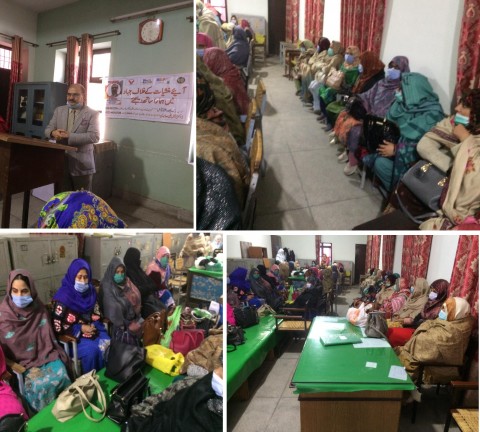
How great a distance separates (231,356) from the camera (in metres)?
1.32

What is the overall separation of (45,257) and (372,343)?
122cm

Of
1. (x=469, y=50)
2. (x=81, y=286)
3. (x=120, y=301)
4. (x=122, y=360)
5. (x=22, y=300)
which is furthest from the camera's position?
(x=120, y=301)

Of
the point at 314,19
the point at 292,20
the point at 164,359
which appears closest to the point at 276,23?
the point at 292,20

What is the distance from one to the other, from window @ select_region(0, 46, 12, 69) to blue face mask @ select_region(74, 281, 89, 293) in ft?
2.88

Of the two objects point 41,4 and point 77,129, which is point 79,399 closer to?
point 77,129

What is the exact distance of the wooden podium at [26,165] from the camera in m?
1.08

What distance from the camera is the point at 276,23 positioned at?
1.26m

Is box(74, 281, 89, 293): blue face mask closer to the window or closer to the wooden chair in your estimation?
the window

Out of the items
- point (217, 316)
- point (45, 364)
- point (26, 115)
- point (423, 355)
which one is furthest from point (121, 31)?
point (423, 355)

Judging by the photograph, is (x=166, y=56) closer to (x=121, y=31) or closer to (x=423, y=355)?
(x=121, y=31)

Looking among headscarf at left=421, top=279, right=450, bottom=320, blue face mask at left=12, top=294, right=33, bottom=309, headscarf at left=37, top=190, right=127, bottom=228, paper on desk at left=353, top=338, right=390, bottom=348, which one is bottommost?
paper on desk at left=353, top=338, right=390, bottom=348

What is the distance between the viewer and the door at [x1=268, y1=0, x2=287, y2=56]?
1.22m

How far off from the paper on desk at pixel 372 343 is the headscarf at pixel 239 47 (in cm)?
103

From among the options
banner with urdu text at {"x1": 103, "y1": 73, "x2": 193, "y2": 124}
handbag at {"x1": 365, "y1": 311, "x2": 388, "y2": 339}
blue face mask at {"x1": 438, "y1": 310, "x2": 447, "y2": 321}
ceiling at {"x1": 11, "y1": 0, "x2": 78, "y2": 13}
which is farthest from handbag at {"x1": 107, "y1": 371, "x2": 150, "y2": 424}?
ceiling at {"x1": 11, "y1": 0, "x2": 78, "y2": 13}
